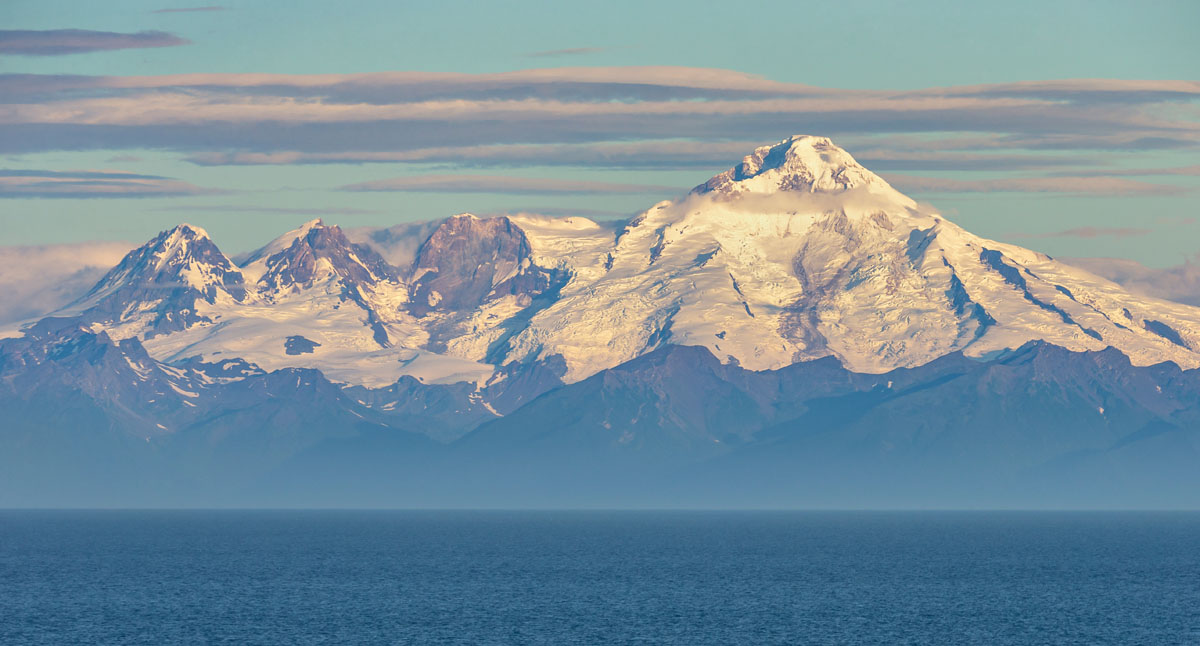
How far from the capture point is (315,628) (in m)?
Result: 179

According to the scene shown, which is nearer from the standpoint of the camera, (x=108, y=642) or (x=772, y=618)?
(x=108, y=642)

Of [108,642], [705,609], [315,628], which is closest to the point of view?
[108,642]

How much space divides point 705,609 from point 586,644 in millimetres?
31662

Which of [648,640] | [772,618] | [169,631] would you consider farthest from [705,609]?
[169,631]

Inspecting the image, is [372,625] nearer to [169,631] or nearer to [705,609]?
[169,631]

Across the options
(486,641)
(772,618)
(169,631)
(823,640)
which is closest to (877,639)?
(823,640)

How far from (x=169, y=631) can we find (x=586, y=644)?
37821mm

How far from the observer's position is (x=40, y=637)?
16938 cm

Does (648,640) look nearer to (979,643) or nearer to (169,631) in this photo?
(979,643)

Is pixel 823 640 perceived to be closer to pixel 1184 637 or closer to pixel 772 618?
pixel 772 618

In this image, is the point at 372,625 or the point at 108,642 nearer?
the point at 108,642

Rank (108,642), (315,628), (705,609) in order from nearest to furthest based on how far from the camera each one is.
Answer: (108,642) < (315,628) < (705,609)

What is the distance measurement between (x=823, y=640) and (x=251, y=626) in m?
52.1

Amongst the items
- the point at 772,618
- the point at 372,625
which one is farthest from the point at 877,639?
the point at 372,625
